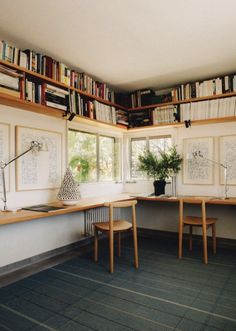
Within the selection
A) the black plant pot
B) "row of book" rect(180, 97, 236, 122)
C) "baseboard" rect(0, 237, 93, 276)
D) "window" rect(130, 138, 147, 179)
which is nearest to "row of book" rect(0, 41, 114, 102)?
"window" rect(130, 138, 147, 179)

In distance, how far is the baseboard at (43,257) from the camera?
292cm

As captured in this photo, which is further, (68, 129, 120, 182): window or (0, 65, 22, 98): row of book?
(68, 129, 120, 182): window

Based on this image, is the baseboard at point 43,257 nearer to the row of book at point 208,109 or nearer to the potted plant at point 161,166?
the potted plant at point 161,166

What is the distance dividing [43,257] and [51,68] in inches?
92.8

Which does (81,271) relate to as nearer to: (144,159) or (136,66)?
(144,159)

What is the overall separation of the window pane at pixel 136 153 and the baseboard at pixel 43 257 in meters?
1.48

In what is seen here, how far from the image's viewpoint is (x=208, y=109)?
394 centimetres

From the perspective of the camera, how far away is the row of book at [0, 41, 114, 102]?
2.86m

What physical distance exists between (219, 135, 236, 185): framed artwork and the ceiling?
1.00 m

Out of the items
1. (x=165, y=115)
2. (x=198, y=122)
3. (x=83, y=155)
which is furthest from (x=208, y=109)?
(x=83, y=155)

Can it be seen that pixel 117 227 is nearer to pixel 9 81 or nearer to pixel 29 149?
pixel 29 149

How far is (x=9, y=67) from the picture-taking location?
113 inches

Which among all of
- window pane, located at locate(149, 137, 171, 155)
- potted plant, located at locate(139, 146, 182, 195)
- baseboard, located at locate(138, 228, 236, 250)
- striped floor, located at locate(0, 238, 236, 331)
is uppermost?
window pane, located at locate(149, 137, 171, 155)

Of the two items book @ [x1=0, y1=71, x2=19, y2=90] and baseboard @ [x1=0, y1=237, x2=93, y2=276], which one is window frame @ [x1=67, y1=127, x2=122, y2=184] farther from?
book @ [x1=0, y1=71, x2=19, y2=90]
